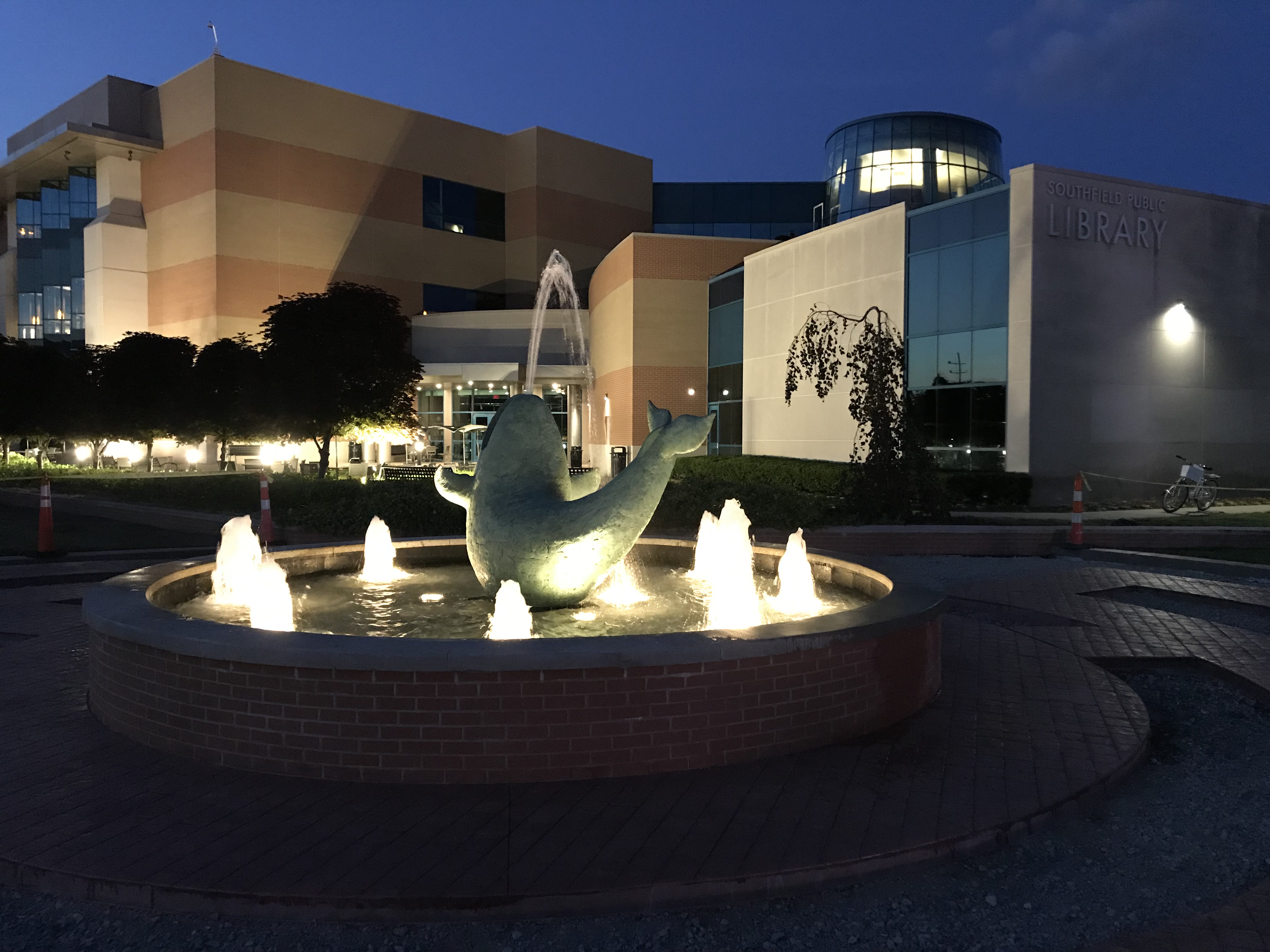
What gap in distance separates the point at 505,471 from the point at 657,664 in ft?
10.1

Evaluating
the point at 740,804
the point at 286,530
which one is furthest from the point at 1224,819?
the point at 286,530

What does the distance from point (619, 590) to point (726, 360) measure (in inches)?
994

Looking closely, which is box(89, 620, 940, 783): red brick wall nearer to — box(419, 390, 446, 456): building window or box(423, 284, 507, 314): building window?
box(419, 390, 446, 456): building window

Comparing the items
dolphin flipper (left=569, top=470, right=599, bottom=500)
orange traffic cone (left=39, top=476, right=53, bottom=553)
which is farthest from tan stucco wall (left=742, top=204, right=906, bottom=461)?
orange traffic cone (left=39, top=476, right=53, bottom=553)

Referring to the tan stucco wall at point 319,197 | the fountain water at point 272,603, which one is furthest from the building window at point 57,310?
the fountain water at point 272,603

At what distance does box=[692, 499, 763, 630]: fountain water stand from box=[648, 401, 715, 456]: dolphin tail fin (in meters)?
1.39

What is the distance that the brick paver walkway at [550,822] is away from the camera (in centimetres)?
334

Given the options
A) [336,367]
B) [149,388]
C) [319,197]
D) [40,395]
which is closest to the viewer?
[336,367]

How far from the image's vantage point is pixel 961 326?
Result: 2152cm

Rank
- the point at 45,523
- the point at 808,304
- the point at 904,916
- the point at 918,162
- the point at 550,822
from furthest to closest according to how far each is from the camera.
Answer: the point at 918,162, the point at 808,304, the point at 45,523, the point at 550,822, the point at 904,916

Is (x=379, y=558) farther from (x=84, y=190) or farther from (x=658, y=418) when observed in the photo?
(x=84, y=190)

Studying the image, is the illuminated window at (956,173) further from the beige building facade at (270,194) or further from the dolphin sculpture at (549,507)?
the dolphin sculpture at (549,507)

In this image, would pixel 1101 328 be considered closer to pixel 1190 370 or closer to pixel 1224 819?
pixel 1190 370

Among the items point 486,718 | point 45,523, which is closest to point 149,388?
point 45,523
